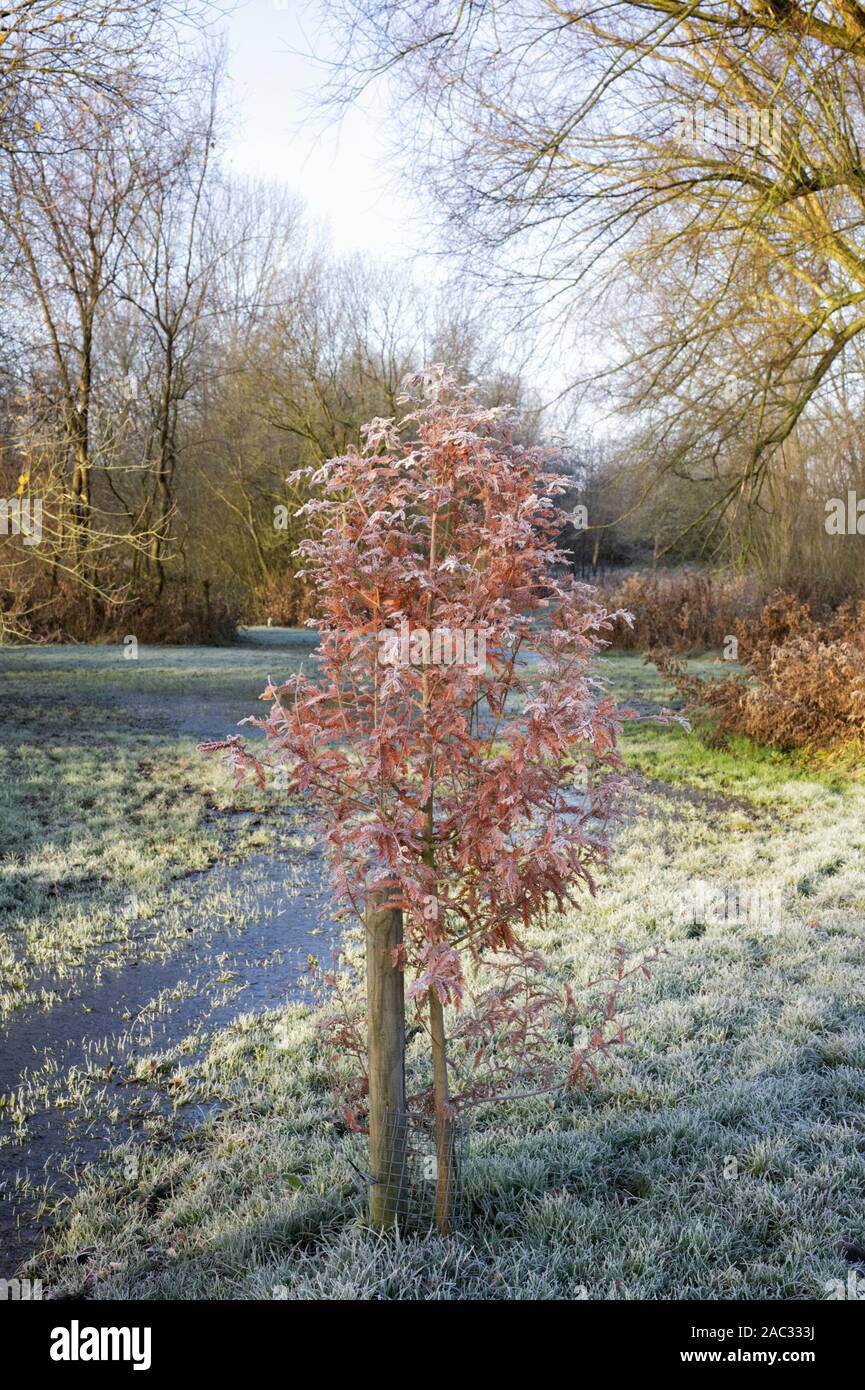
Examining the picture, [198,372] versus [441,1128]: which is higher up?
[198,372]

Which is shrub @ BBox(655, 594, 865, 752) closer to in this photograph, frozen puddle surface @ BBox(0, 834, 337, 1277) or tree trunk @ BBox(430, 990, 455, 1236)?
frozen puddle surface @ BBox(0, 834, 337, 1277)

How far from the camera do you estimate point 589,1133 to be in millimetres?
3348

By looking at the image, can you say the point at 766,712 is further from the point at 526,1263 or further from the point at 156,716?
the point at 526,1263

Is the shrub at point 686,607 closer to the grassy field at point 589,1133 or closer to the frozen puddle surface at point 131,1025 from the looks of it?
the grassy field at point 589,1133

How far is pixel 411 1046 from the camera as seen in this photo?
4.14 m

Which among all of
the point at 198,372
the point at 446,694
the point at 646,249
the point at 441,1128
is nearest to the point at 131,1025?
the point at 441,1128

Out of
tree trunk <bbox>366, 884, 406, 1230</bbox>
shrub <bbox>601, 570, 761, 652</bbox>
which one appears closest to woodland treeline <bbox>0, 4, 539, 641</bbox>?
shrub <bbox>601, 570, 761, 652</bbox>

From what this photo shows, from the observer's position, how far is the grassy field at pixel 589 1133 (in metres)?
2.68

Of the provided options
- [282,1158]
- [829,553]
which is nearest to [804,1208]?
[282,1158]

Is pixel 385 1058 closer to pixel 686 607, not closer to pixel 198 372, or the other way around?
pixel 686 607

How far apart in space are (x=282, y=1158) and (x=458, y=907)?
139 cm

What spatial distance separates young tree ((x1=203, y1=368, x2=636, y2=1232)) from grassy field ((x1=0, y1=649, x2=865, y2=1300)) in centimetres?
35

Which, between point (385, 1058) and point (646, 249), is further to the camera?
point (646, 249)

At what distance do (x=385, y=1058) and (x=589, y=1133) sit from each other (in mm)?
1053
